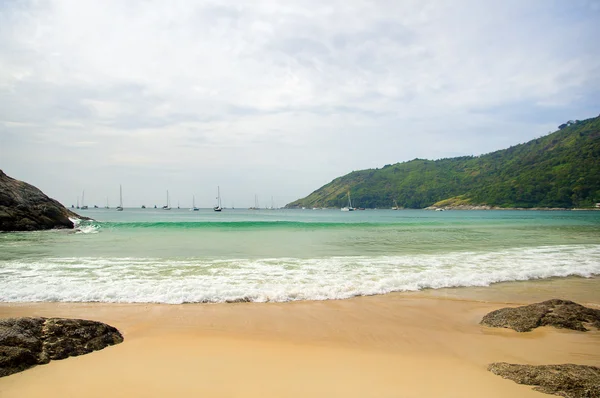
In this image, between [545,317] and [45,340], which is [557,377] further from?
[45,340]

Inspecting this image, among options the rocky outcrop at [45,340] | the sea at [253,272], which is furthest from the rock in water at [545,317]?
the rocky outcrop at [45,340]

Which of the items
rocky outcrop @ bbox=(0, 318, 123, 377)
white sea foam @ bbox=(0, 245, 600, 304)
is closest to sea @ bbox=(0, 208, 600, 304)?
white sea foam @ bbox=(0, 245, 600, 304)

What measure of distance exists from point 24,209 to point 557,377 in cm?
4161

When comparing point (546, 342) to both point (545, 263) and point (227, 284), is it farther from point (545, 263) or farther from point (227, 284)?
point (545, 263)

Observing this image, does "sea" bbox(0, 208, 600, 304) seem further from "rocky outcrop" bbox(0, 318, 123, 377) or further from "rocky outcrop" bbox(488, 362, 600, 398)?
"rocky outcrop" bbox(488, 362, 600, 398)

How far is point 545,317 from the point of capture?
22.0 ft

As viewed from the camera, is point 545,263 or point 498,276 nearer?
point 498,276

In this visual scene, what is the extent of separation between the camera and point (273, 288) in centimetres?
937

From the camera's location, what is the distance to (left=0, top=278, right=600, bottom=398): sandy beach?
4.17m

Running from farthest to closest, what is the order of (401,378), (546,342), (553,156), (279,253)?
(553,156) → (279,253) → (546,342) → (401,378)

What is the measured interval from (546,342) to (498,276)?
627 cm

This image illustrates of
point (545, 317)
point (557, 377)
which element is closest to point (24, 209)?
point (545, 317)

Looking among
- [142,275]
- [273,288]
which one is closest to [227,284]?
[273,288]

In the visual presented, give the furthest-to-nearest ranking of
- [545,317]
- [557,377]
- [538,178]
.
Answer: [538,178]
[545,317]
[557,377]
